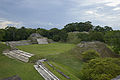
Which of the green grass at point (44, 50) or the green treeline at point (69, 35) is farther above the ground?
the green treeline at point (69, 35)

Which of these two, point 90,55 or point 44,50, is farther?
point 44,50

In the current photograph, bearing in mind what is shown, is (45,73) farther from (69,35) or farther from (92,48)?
(69,35)

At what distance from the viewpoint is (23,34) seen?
34.2m

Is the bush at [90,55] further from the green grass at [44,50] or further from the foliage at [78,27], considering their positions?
the foliage at [78,27]

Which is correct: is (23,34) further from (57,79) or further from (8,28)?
(57,79)

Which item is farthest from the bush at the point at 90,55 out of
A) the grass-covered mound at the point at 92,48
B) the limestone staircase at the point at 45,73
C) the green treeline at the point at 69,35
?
the green treeline at the point at 69,35

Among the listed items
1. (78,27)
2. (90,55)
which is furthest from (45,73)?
(78,27)

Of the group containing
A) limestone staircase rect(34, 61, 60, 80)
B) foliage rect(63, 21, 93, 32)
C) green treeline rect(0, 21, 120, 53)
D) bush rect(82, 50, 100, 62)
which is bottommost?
limestone staircase rect(34, 61, 60, 80)

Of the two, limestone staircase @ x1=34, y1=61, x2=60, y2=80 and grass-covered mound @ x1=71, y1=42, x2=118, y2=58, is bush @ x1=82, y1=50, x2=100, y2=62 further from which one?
limestone staircase @ x1=34, y1=61, x2=60, y2=80

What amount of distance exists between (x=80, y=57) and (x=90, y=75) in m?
7.90

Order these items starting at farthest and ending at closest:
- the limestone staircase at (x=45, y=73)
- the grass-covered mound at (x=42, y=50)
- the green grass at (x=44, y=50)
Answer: the green grass at (x=44, y=50) < the grass-covered mound at (x=42, y=50) < the limestone staircase at (x=45, y=73)

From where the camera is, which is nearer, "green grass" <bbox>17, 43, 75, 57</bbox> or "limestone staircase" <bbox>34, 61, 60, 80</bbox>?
"limestone staircase" <bbox>34, 61, 60, 80</bbox>

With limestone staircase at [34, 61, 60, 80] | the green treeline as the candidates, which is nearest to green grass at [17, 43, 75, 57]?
limestone staircase at [34, 61, 60, 80]

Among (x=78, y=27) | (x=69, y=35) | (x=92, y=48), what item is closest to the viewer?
(x=92, y=48)
